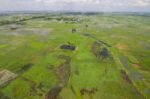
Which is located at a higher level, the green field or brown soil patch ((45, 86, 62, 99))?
brown soil patch ((45, 86, 62, 99))

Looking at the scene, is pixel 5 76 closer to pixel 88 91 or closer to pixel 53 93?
pixel 53 93

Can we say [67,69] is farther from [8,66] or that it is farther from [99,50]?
[99,50]

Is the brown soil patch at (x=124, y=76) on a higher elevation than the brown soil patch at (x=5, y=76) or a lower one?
lower

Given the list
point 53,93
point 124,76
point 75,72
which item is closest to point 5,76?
point 53,93

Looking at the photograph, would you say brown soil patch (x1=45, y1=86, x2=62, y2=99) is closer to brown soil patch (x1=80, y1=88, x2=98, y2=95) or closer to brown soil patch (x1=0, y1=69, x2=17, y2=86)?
brown soil patch (x1=80, y1=88, x2=98, y2=95)

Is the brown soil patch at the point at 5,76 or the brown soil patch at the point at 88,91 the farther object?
the brown soil patch at the point at 5,76

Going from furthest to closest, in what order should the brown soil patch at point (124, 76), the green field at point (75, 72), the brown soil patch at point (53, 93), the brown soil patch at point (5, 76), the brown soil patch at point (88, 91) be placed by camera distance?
1. the brown soil patch at point (124, 76)
2. the brown soil patch at point (5, 76)
3. the brown soil patch at point (88, 91)
4. the green field at point (75, 72)
5. the brown soil patch at point (53, 93)

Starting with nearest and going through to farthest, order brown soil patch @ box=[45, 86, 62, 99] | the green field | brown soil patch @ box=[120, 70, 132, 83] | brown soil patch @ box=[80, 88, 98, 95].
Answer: brown soil patch @ box=[45, 86, 62, 99] → the green field → brown soil patch @ box=[80, 88, 98, 95] → brown soil patch @ box=[120, 70, 132, 83]

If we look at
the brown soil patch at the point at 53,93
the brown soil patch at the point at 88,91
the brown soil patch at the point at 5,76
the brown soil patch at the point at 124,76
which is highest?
the brown soil patch at the point at 88,91

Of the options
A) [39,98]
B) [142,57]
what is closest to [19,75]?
[39,98]

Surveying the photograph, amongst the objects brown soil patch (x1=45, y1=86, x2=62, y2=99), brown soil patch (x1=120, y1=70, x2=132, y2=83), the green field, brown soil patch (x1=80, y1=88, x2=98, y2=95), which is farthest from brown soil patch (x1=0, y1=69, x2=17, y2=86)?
brown soil patch (x1=120, y1=70, x2=132, y2=83)

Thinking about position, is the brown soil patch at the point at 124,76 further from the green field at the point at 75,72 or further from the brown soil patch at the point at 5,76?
the brown soil patch at the point at 5,76

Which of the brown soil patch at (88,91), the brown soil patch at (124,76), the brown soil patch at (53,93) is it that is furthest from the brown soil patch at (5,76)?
the brown soil patch at (124,76)
